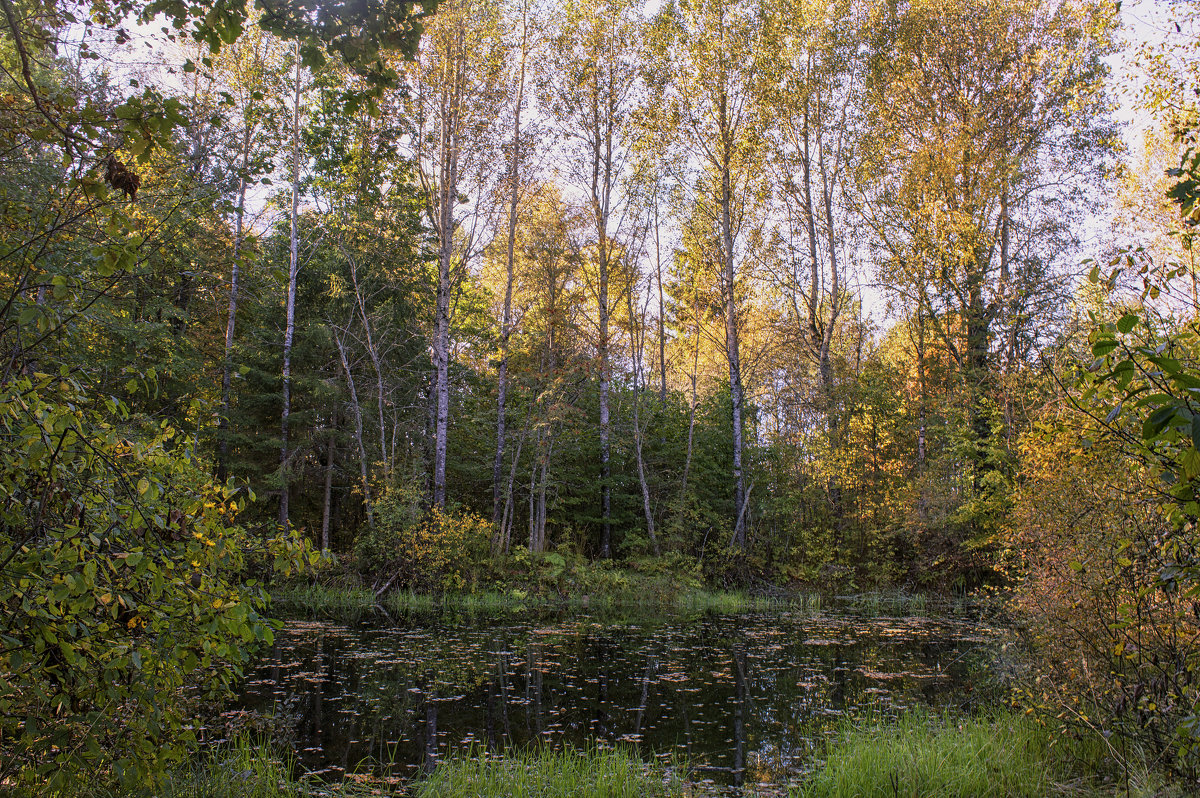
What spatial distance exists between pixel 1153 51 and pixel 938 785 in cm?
1052

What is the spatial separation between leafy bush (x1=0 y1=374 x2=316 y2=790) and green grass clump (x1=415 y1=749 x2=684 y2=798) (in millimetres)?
1876

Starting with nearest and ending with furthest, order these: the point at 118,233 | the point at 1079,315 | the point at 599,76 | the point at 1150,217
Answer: the point at 118,233 → the point at 1079,315 → the point at 1150,217 → the point at 599,76

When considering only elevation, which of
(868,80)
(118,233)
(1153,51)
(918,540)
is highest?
(868,80)

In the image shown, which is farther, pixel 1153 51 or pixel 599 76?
pixel 599 76

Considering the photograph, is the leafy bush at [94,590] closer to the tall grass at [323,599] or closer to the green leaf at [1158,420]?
the green leaf at [1158,420]

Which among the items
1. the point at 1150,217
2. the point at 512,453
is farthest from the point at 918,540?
the point at 512,453

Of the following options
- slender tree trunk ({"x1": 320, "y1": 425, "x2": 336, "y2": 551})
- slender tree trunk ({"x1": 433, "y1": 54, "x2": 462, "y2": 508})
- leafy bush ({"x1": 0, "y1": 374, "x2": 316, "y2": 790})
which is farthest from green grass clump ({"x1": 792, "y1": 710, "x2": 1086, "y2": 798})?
slender tree trunk ({"x1": 320, "y1": 425, "x2": 336, "y2": 551})

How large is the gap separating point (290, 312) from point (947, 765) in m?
18.5

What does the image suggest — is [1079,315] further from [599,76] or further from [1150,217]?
[599,76]

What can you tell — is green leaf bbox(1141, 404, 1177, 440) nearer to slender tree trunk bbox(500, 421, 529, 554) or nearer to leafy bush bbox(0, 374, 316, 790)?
leafy bush bbox(0, 374, 316, 790)

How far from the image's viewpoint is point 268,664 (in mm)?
8852

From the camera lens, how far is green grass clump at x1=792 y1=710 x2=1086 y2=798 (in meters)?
4.64

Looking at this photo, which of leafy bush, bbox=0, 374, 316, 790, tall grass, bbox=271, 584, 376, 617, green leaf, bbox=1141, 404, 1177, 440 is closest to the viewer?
green leaf, bbox=1141, 404, 1177, 440

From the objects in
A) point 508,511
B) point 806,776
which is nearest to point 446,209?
point 508,511
